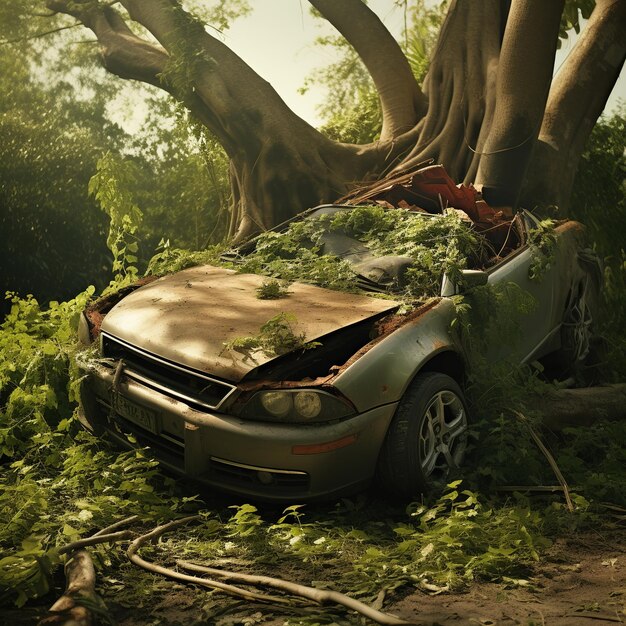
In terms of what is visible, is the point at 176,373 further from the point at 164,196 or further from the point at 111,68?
the point at 164,196

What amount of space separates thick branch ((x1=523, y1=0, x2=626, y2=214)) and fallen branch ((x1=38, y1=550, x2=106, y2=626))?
7.15 meters

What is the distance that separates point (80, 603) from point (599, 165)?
33.1 feet

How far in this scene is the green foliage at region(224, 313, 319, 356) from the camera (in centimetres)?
414

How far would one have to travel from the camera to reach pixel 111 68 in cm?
1130

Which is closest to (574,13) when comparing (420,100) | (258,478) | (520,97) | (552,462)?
(420,100)

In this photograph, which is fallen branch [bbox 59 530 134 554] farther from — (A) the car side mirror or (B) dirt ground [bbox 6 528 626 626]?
(A) the car side mirror

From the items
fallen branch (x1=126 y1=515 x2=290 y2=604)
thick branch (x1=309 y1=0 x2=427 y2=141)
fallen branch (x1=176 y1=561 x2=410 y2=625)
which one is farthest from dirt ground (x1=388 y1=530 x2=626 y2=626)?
thick branch (x1=309 y1=0 x2=427 y2=141)

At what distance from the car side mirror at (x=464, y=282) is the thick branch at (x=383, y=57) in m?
6.06

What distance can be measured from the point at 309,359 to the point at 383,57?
763cm

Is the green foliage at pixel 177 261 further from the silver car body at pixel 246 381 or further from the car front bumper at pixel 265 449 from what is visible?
the car front bumper at pixel 265 449

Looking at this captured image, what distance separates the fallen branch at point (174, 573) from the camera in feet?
10.5

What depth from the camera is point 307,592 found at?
3133 mm

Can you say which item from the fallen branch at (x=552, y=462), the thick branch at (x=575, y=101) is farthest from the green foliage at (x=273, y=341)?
the thick branch at (x=575, y=101)

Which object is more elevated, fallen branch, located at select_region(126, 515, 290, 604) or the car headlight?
the car headlight
